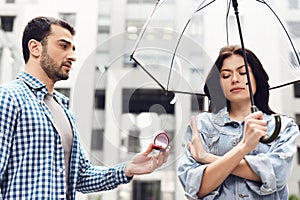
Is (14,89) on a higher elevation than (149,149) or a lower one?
higher

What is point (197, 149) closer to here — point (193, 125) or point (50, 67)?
point (193, 125)

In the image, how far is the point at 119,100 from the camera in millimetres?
1023

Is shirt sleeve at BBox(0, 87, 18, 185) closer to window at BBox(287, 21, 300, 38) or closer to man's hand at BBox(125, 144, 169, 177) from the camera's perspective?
man's hand at BBox(125, 144, 169, 177)

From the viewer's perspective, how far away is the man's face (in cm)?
99

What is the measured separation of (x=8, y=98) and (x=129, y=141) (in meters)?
0.29

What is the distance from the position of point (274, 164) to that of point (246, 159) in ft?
0.19

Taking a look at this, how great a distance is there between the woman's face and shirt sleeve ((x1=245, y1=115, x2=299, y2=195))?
0.41 ft

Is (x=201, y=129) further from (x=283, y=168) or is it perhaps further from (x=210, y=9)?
(x=210, y=9)

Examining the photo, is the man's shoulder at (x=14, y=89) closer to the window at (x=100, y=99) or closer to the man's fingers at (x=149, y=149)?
the window at (x=100, y=99)

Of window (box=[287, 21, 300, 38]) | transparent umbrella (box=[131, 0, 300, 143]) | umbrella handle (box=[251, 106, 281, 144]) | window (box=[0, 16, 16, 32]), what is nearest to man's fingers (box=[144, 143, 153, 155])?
transparent umbrella (box=[131, 0, 300, 143])

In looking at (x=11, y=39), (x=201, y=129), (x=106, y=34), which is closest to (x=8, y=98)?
(x=201, y=129)

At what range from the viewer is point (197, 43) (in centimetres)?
104

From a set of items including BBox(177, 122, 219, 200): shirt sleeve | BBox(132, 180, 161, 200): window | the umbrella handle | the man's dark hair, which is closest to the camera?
the umbrella handle

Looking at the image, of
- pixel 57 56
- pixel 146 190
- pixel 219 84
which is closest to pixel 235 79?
pixel 219 84
